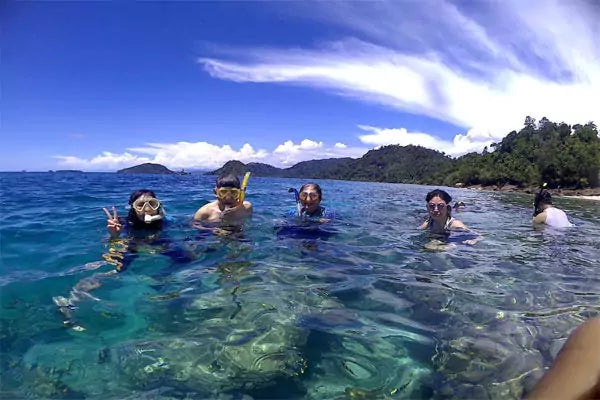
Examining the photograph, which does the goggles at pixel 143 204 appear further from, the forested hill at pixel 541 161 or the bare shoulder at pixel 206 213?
the forested hill at pixel 541 161

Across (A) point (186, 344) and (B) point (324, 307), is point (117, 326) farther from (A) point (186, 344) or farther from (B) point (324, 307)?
(B) point (324, 307)

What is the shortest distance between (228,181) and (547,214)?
29.0 feet

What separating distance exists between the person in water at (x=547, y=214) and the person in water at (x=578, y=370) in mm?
9538

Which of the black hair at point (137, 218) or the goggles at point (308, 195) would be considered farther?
the goggles at point (308, 195)

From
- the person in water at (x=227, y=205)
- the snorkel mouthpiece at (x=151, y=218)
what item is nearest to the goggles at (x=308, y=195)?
the person in water at (x=227, y=205)

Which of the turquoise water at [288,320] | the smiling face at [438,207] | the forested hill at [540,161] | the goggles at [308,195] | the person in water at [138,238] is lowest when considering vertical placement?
the turquoise water at [288,320]

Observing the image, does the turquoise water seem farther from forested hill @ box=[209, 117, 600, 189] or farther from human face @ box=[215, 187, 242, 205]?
forested hill @ box=[209, 117, 600, 189]

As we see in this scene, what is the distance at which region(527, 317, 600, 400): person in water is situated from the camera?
1730 mm

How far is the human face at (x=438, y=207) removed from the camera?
781 cm

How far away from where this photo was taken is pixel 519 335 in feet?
10.8

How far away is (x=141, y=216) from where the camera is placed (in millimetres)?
6625

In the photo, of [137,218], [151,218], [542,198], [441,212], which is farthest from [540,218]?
[137,218]

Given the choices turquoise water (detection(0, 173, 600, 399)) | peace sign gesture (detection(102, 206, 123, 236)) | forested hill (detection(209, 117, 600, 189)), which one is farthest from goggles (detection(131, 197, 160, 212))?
forested hill (detection(209, 117, 600, 189))

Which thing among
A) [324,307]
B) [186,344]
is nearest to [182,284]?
[186,344]
